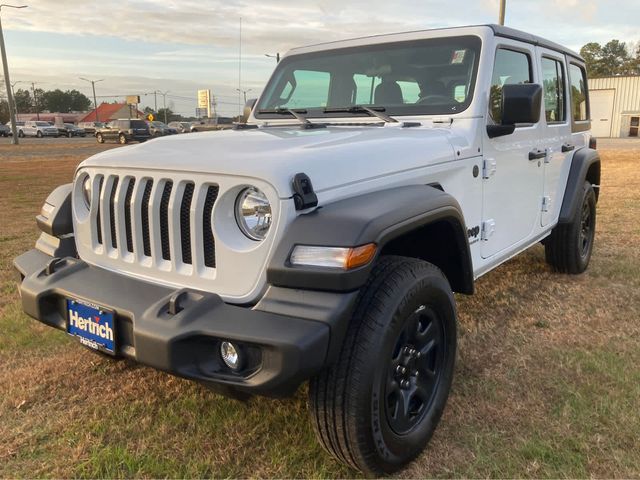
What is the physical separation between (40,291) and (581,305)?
376 centimetres

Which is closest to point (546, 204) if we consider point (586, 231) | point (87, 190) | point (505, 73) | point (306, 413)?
point (505, 73)

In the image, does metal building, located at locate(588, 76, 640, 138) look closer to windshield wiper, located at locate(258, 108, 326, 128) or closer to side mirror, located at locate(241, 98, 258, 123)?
side mirror, located at locate(241, 98, 258, 123)

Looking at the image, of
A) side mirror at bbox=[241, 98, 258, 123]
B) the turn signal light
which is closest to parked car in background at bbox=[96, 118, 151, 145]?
side mirror at bbox=[241, 98, 258, 123]

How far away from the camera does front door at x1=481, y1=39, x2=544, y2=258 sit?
3.43 m

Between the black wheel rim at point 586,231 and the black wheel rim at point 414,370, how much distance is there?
312cm

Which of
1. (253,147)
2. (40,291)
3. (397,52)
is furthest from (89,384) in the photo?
(397,52)

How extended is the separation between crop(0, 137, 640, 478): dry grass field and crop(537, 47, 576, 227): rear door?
2.85 feet

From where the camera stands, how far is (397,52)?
12.1 feet

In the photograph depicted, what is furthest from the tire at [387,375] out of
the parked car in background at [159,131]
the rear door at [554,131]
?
the parked car in background at [159,131]

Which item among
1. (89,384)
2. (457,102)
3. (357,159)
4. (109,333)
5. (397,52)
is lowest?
(89,384)

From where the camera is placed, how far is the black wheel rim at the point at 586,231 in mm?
5224

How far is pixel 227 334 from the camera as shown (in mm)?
1958

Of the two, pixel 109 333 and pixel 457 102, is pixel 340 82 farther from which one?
pixel 109 333

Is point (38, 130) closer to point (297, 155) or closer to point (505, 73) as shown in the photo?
point (505, 73)
